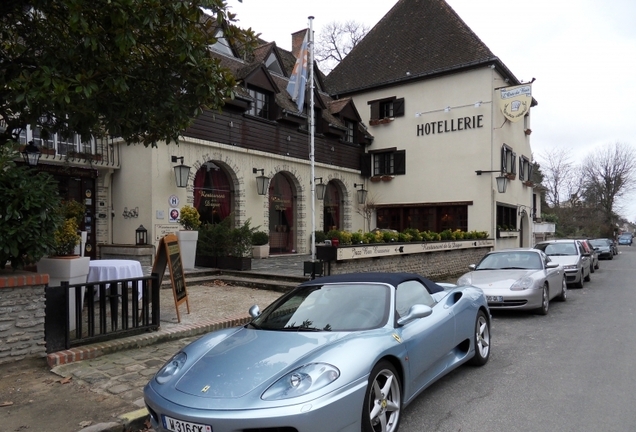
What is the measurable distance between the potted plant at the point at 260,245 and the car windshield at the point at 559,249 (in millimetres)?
9519

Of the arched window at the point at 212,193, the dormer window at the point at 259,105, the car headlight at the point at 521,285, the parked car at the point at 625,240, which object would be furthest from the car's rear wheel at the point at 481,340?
the parked car at the point at 625,240

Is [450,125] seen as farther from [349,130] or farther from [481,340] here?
[481,340]

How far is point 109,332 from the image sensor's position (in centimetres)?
589

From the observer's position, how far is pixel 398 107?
945 inches

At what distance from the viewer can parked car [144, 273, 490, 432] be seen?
114 inches

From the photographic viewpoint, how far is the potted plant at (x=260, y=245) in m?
16.2

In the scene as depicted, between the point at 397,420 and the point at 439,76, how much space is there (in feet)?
70.8

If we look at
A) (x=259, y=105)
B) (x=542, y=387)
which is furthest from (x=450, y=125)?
(x=542, y=387)

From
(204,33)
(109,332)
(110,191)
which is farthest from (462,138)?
(109,332)

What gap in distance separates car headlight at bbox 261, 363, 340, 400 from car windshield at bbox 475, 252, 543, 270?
7.74 metres

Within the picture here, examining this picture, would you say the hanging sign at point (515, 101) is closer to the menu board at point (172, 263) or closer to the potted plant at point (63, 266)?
the menu board at point (172, 263)

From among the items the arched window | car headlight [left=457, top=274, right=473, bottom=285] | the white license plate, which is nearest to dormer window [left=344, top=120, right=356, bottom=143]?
the arched window

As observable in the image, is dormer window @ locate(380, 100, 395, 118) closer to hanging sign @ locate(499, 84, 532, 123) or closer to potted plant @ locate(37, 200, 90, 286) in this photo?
hanging sign @ locate(499, 84, 532, 123)

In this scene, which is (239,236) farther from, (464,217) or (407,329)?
(464,217)
